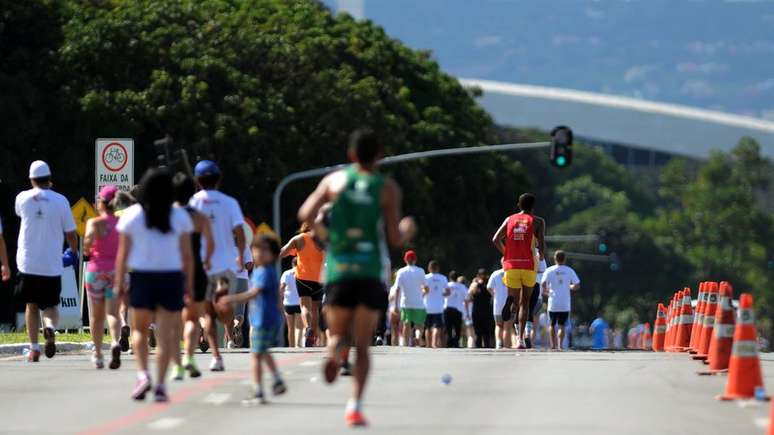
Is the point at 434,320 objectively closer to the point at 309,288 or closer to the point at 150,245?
the point at 309,288

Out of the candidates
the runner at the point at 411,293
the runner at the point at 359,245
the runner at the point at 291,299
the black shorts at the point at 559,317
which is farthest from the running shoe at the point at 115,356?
the runner at the point at 411,293

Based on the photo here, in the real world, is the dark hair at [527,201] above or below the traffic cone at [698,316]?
above

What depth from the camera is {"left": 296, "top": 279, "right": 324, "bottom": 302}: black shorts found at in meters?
25.0

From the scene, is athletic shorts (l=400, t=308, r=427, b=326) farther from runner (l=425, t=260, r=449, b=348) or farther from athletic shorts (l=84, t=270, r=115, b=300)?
athletic shorts (l=84, t=270, r=115, b=300)

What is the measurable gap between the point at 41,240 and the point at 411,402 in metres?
5.74

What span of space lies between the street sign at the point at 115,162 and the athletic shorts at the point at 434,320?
836 cm

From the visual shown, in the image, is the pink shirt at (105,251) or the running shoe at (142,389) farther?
Answer: the pink shirt at (105,251)

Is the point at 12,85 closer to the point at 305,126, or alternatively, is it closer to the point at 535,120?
the point at 305,126

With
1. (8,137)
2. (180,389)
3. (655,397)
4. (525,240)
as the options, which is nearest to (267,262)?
(180,389)

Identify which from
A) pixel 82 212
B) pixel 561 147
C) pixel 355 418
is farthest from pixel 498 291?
pixel 561 147

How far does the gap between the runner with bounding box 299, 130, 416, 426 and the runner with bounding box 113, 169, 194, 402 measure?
5.65ft

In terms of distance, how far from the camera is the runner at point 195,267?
51.5 ft

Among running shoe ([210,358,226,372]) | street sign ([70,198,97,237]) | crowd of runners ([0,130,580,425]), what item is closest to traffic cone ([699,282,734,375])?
crowd of runners ([0,130,580,425])

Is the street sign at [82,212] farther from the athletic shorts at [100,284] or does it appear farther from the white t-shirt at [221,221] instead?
the white t-shirt at [221,221]
